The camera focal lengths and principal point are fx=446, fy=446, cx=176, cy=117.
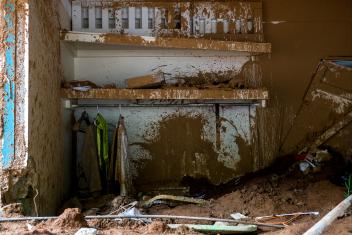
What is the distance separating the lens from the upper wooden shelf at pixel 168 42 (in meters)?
4.55

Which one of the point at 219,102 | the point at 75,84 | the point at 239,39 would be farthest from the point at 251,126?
the point at 75,84

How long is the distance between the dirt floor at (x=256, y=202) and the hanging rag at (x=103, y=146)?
0.34m

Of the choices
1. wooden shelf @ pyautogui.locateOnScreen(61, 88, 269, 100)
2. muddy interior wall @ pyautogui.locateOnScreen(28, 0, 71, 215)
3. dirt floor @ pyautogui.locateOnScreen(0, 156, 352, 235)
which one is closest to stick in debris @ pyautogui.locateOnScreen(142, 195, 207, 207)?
dirt floor @ pyautogui.locateOnScreen(0, 156, 352, 235)

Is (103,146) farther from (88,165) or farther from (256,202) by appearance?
(256,202)

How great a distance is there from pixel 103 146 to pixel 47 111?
890mm

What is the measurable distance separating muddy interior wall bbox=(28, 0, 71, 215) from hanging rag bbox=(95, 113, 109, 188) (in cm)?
35

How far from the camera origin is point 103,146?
4680 mm

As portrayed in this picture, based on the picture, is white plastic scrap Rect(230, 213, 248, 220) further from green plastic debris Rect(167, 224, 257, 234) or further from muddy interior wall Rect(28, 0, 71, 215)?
muddy interior wall Rect(28, 0, 71, 215)

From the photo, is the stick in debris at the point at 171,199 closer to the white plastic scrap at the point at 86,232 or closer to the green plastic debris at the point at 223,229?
the green plastic debris at the point at 223,229

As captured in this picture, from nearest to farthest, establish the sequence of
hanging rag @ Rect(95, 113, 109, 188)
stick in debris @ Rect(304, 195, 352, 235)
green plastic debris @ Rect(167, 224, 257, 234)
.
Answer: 1. stick in debris @ Rect(304, 195, 352, 235)
2. green plastic debris @ Rect(167, 224, 257, 234)
3. hanging rag @ Rect(95, 113, 109, 188)

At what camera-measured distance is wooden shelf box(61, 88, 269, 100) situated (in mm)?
4492

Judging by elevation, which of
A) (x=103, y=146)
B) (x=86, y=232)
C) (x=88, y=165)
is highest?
(x=103, y=146)

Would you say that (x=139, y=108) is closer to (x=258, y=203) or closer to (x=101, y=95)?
(x=101, y=95)

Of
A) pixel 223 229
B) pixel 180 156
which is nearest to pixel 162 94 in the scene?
Answer: pixel 180 156
